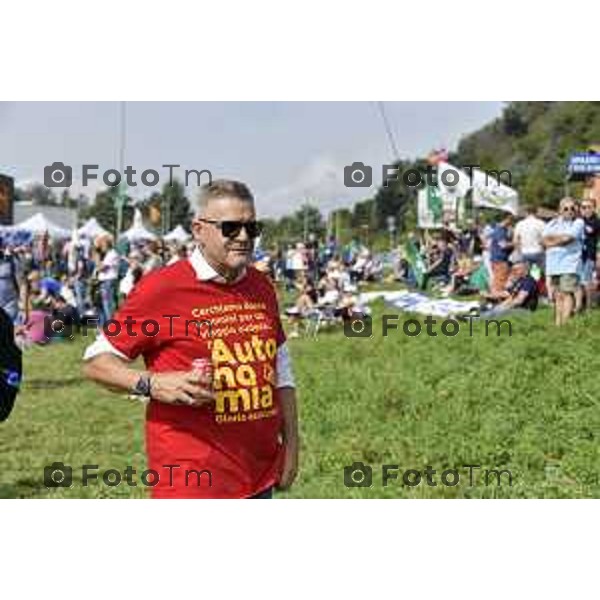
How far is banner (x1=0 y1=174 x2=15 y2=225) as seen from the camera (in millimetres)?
7660

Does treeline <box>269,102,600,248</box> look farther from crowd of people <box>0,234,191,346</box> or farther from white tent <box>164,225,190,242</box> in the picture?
crowd of people <box>0,234,191,346</box>

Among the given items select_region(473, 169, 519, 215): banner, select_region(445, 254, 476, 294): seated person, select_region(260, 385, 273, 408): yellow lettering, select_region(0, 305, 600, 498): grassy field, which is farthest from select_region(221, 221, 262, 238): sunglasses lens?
select_region(445, 254, 476, 294): seated person

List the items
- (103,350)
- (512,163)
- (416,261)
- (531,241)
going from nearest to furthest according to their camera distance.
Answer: (103,350) < (531,241) < (416,261) < (512,163)

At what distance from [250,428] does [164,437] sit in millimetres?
339

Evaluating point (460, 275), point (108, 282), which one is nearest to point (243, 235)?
point (108, 282)

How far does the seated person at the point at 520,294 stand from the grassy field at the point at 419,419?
37.9 inches

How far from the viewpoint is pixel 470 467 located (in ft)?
22.6

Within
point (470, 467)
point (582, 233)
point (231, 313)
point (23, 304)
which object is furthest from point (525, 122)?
point (231, 313)

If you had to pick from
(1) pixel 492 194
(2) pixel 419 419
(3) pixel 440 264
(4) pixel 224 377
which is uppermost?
(1) pixel 492 194

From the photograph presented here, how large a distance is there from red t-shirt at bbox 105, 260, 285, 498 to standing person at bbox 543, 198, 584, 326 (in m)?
7.93

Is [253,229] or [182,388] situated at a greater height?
[253,229]

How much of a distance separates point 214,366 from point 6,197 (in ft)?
16.3

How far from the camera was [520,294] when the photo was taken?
12.9 m

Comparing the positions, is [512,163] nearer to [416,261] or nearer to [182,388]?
[416,261]
